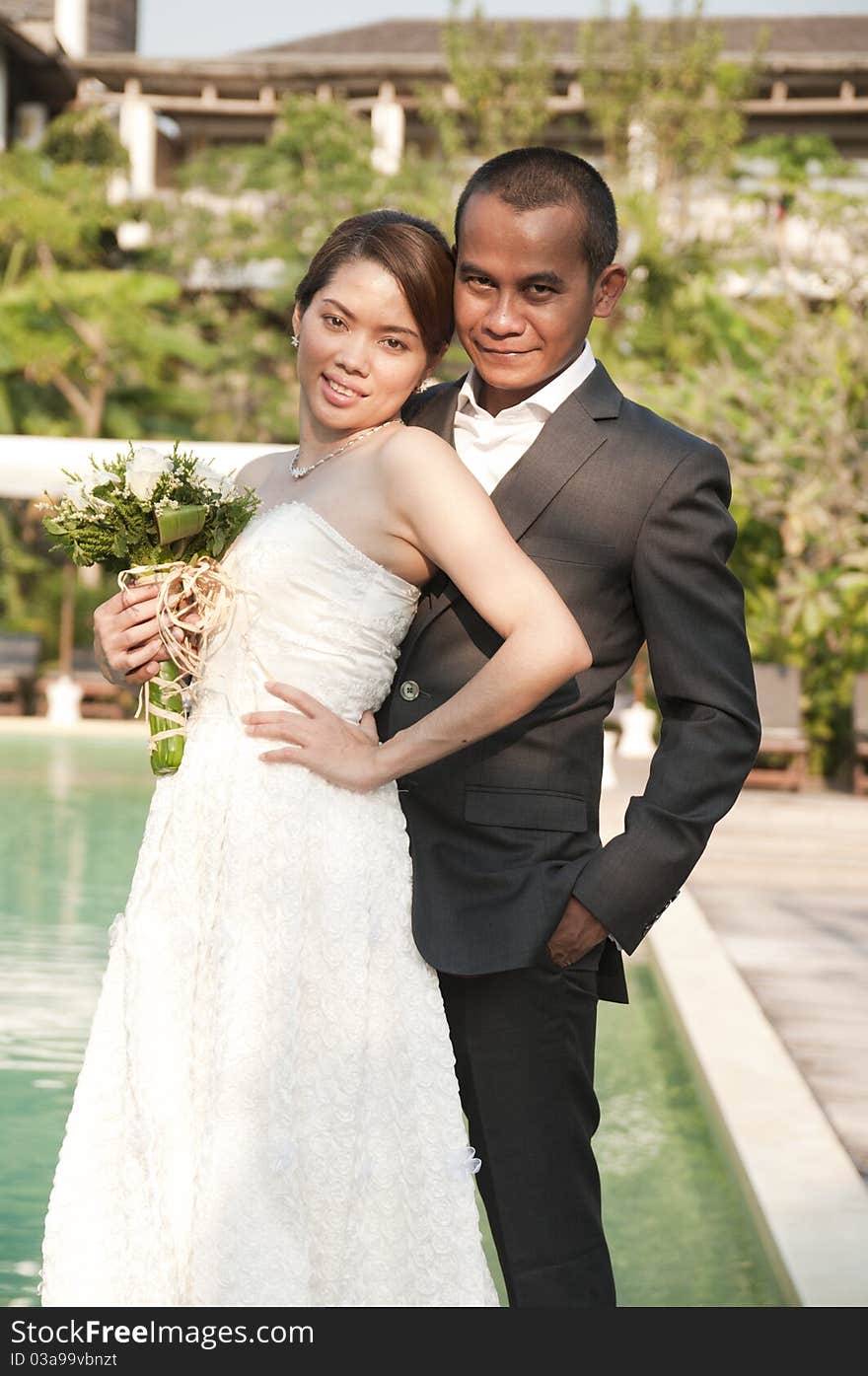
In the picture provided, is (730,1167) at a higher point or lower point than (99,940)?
higher

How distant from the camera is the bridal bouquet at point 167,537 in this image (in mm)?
2441

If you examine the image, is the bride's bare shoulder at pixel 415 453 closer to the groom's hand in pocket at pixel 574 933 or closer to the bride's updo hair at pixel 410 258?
the bride's updo hair at pixel 410 258

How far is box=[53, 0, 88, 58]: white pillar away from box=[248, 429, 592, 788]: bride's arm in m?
26.2

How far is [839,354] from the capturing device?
14.6 metres

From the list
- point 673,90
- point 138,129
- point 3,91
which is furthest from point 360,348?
point 138,129

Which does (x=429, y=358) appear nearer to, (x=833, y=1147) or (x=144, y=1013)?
(x=144, y=1013)

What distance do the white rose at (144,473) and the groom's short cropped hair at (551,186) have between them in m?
0.54

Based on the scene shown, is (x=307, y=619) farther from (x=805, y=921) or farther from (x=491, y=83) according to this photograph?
(x=491, y=83)

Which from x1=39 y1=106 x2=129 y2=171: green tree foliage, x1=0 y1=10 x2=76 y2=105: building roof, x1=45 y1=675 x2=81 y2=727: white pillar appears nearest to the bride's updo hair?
x1=45 y1=675 x2=81 y2=727: white pillar

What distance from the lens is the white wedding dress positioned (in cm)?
238

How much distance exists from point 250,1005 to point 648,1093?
328cm

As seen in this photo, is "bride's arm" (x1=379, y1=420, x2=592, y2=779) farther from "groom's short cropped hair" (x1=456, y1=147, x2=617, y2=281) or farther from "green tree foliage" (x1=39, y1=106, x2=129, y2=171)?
"green tree foliage" (x1=39, y1=106, x2=129, y2=171)

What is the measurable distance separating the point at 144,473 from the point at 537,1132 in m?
1.10

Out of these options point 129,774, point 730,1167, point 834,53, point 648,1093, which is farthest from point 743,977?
point 834,53
